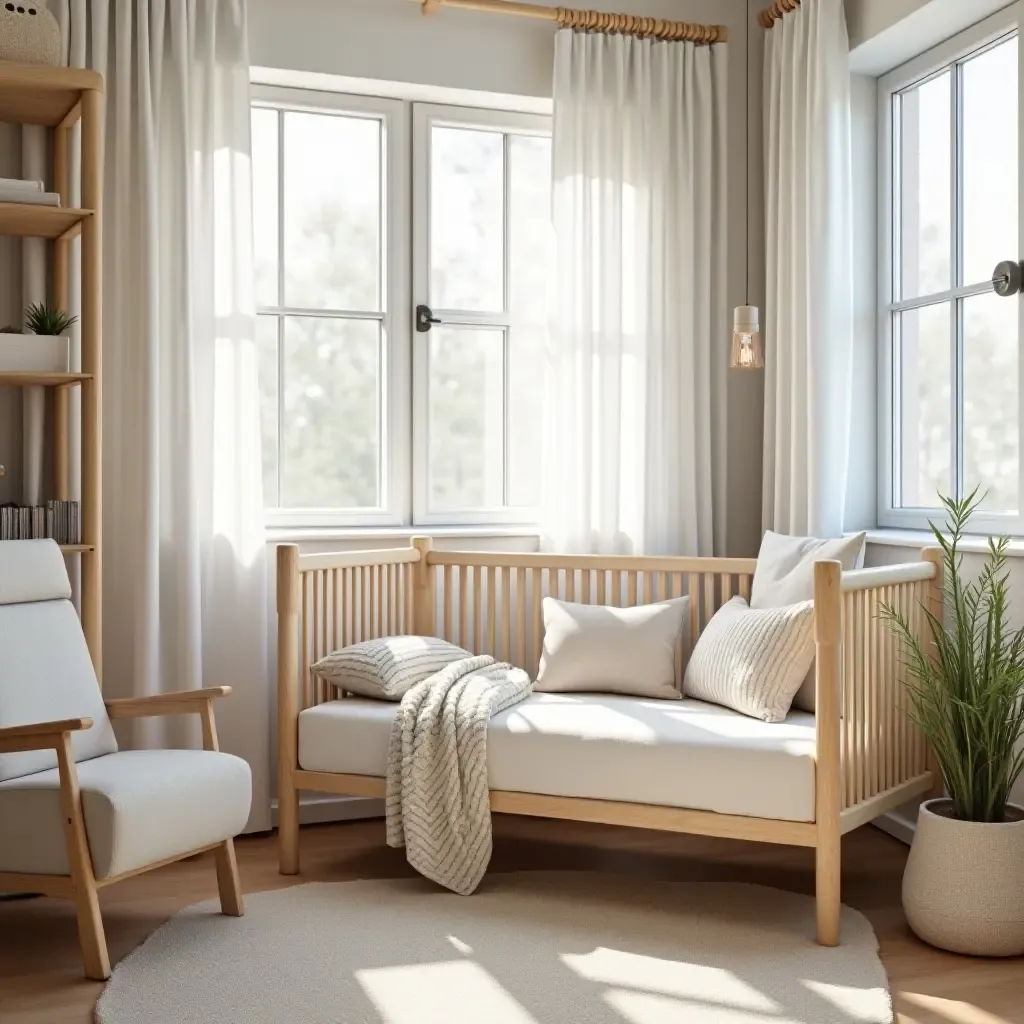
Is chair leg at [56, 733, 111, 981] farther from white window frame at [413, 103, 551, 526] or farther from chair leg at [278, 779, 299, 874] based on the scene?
white window frame at [413, 103, 551, 526]

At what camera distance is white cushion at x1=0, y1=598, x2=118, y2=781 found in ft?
8.40

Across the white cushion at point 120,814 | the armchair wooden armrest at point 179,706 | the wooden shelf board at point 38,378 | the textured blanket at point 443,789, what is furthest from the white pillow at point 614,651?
the wooden shelf board at point 38,378

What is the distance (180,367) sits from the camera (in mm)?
3211

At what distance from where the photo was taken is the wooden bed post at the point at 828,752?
96.7 inches

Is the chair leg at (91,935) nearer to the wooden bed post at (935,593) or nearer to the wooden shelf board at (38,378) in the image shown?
the wooden shelf board at (38,378)

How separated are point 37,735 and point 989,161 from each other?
2619 mm

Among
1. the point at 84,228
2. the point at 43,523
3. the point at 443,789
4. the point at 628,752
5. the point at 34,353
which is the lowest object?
the point at 443,789

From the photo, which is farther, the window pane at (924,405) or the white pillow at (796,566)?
the window pane at (924,405)

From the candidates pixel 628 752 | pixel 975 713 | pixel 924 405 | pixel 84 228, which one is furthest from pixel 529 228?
pixel 975 713

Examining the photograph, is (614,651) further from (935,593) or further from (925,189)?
(925,189)

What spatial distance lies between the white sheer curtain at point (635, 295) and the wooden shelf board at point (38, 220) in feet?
4.43

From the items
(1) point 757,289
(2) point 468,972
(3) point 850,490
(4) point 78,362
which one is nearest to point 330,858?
(2) point 468,972

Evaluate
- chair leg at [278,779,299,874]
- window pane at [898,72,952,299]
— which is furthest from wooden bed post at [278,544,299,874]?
window pane at [898,72,952,299]

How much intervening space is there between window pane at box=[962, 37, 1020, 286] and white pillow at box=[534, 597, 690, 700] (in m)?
1.20
